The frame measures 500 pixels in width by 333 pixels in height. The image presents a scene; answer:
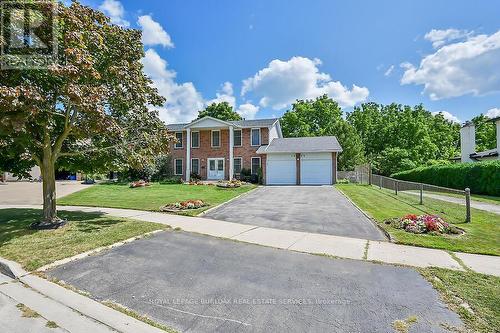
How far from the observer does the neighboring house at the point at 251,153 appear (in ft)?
84.3

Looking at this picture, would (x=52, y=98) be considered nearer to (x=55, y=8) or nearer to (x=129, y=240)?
(x=55, y=8)

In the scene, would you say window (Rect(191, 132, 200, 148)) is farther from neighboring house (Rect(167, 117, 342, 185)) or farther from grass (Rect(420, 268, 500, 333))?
grass (Rect(420, 268, 500, 333))

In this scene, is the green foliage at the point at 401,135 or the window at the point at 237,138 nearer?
the window at the point at 237,138

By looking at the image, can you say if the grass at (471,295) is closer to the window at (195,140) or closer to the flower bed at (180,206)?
the flower bed at (180,206)

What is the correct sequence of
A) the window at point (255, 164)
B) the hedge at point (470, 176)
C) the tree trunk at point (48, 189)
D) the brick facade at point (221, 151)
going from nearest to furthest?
the tree trunk at point (48, 189)
the hedge at point (470, 176)
the window at point (255, 164)
the brick facade at point (221, 151)

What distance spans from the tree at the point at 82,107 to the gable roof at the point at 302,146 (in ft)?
55.9

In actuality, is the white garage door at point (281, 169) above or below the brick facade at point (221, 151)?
below

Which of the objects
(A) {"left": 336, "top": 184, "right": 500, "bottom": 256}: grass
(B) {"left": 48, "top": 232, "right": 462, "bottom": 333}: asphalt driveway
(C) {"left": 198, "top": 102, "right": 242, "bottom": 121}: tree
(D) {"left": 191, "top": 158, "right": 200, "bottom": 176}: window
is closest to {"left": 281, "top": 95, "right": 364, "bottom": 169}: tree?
(C) {"left": 198, "top": 102, "right": 242, "bottom": 121}: tree

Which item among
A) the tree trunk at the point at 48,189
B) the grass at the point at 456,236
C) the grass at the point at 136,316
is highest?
the tree trunk at the point at 48,189

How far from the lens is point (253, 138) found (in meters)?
28.8

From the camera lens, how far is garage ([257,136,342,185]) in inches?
1000

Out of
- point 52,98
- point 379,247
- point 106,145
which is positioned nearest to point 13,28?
point 52,98

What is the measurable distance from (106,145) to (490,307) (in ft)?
33.0

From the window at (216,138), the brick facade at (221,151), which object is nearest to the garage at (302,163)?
the brick facade at (221,151)
